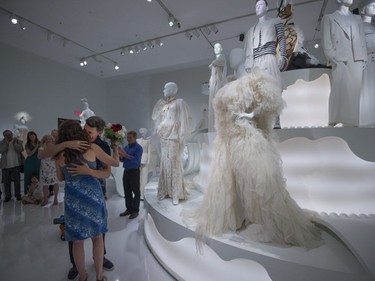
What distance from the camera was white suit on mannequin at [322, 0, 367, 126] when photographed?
2.45 m

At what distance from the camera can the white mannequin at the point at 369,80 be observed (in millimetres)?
2768

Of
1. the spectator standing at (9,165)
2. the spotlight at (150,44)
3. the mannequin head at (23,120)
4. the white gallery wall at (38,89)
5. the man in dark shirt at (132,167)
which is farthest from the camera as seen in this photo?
the mannequin head at (23,120)

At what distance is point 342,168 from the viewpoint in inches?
74.5

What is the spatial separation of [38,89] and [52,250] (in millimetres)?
6294

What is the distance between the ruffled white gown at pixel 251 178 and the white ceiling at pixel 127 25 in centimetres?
365

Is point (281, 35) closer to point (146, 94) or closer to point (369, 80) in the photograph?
point (369, 80)

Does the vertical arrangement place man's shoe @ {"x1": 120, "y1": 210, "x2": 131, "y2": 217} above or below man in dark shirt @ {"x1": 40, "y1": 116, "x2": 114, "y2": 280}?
below

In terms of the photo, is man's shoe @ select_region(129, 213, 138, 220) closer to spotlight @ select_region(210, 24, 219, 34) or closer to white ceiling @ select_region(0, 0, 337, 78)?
white ceiling @ select_region(0, 0, 337, 78)

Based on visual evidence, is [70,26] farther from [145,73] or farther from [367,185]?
[367,185]

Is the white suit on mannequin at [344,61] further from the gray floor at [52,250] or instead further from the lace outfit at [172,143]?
the gray floor at [52,250]

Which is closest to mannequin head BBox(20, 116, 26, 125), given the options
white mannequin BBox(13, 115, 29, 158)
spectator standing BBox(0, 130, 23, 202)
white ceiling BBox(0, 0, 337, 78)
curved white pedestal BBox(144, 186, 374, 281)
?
white mannequin BBox(13, 115, 29, 158)

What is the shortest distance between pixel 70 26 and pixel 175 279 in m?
5.99

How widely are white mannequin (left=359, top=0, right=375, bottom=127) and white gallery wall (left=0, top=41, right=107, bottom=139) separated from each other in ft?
27.0

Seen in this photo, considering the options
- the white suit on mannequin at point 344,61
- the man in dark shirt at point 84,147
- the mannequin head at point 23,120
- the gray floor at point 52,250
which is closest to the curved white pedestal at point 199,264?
the gray floor at point 52,250
